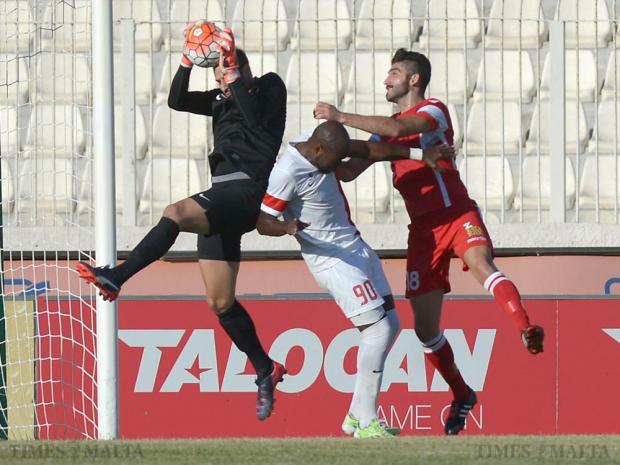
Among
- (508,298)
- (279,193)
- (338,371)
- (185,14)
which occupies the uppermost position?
(185,14)

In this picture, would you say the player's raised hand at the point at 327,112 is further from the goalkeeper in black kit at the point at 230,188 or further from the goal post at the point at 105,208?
the goal post at the point at 105,208

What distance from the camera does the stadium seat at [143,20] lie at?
10.9 m

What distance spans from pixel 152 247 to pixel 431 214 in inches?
57.2

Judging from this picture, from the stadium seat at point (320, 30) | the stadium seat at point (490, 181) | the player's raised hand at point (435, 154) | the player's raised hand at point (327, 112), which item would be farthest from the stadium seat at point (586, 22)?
the player's raised hand at point (327, 112)

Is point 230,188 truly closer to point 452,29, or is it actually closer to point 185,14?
point 452,29

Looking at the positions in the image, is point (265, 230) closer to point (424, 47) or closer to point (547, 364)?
point (547, 364)

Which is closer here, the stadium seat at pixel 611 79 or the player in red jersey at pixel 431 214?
the player in red jersey at pixel 431 214

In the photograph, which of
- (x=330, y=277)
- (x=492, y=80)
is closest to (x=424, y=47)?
(x=492, y=80)

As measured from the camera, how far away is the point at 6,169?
419 inches

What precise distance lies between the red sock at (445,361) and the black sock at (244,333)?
823 mm

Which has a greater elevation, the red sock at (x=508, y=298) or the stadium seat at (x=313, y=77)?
the stadium seat at (x=313, y=77)

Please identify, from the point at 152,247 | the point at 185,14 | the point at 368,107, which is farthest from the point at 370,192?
the point at 152,247

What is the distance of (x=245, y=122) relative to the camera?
7242 millimetres

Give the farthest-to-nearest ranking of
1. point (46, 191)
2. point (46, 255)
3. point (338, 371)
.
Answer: point (46, 191)
point (46, 255)
point (338, 371)
